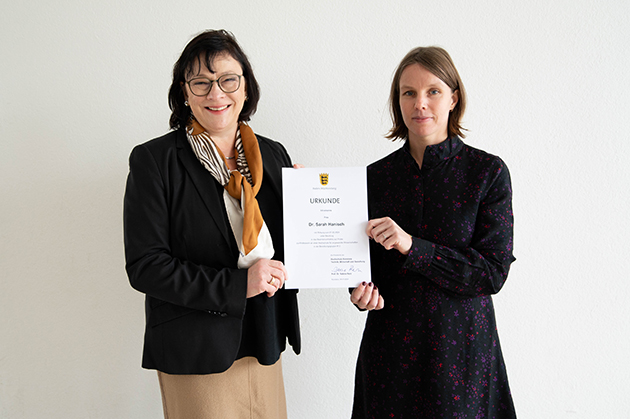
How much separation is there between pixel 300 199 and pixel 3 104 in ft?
5.25

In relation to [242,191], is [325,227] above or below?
below

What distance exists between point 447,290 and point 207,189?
0.86 m

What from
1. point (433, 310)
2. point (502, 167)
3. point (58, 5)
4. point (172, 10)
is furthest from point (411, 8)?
point (58, 5)

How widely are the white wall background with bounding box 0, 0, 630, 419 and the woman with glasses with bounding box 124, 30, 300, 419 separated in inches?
24.5

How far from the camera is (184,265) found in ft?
4.23

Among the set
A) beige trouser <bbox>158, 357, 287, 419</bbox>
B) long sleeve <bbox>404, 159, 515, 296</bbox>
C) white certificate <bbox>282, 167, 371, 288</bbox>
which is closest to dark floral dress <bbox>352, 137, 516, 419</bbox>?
long sleeve <bbox>404, 159, 515, 296</bbox>

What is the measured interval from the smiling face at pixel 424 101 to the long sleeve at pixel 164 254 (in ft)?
2.48

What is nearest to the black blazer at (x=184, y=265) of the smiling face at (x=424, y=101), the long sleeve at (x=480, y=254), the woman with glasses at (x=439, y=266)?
the woman with glasses at (x=439, y=266)

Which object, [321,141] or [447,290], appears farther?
[321,141]
